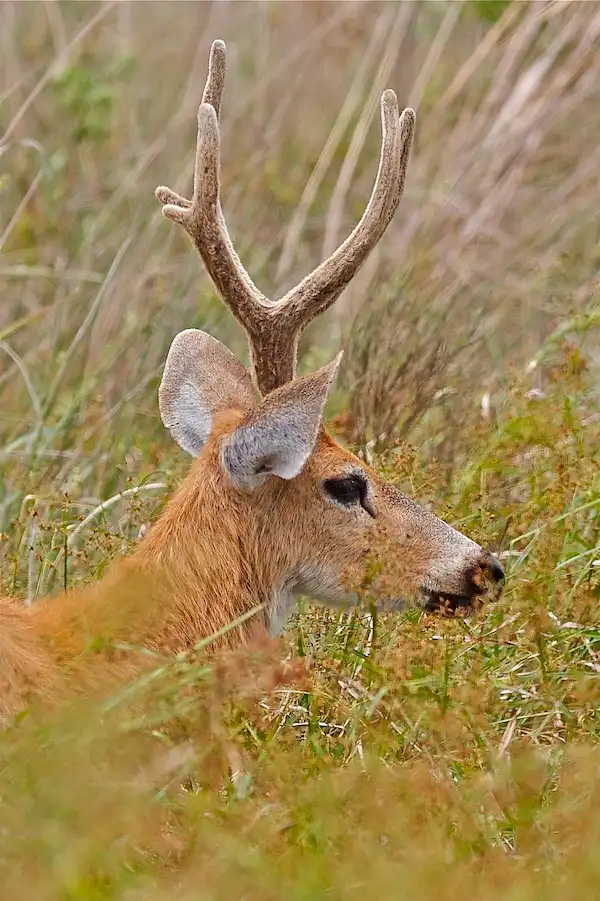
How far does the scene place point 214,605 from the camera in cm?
462

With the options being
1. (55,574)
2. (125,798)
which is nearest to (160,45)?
(55,574)

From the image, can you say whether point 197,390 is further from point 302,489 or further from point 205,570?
point 205,570

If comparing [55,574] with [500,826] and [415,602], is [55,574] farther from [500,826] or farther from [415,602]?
[500,826]

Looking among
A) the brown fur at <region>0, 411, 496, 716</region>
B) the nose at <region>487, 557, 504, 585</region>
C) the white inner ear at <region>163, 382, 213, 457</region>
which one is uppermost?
the white inner ear at <region>163, 382, 213, 457</region>

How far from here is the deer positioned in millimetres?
4500

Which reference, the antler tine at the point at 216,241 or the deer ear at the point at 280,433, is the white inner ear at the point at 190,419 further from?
the deer ear at the point at 280,433

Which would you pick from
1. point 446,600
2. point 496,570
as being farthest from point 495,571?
point 446,600

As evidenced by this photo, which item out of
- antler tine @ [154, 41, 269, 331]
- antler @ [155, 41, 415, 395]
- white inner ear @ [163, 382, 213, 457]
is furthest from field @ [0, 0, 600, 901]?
antler tine @ [154, 41, 269, 331]

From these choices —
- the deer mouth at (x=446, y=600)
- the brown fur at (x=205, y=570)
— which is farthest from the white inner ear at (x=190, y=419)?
the deer mouth at (x=446, y=600)

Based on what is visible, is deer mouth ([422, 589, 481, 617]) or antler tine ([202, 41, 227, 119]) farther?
antler tine ([202, 41, 227, 119])

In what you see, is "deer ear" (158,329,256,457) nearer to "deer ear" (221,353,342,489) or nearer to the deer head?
the deer head

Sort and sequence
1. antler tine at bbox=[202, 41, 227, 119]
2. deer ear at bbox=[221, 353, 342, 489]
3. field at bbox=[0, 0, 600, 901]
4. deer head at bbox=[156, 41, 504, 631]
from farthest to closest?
antler tine at bbox=[202, 41, 227, 119] < deer head at bbox=[156, 41, 504, 631] < deer ear at bbox=[221, 353, 342, 489] < field at bbox=[0, 0, 600, 901]

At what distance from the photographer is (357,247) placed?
496cm

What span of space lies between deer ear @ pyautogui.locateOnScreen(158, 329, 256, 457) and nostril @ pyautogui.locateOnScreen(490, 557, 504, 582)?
849 millimetres
